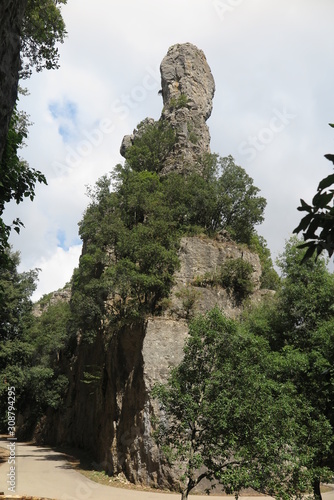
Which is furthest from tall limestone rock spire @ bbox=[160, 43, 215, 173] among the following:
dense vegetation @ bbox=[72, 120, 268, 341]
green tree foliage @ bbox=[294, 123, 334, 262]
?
green tree foliage @ bbox=[294, 123, 334, 262]

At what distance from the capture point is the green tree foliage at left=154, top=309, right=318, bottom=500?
980 cm

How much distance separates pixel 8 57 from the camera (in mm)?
4785

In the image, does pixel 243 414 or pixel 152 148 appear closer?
pixel 243 414

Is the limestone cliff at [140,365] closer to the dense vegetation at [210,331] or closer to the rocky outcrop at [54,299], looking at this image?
the dense vegetation at [210,331]

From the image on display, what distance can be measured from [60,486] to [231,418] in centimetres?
1032

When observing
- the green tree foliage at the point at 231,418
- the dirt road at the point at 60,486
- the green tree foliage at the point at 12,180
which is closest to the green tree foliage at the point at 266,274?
the dirt road at the point at 60,486

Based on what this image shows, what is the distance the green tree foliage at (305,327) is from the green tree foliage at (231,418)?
86.3 inches

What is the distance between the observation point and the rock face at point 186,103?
3519 centimetres

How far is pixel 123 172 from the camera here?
29.4 meters

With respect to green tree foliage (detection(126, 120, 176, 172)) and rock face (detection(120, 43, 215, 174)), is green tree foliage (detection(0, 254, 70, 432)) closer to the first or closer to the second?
green tree foliage (detection(126, 120, 176, 172))

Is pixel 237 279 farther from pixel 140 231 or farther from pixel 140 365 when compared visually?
pixel 140 365

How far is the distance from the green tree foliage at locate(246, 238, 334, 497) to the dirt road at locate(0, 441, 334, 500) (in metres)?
5.68

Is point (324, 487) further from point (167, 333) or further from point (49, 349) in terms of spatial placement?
point (49, 349)

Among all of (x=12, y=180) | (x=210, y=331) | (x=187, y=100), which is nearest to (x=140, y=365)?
(x=210, y=331)
